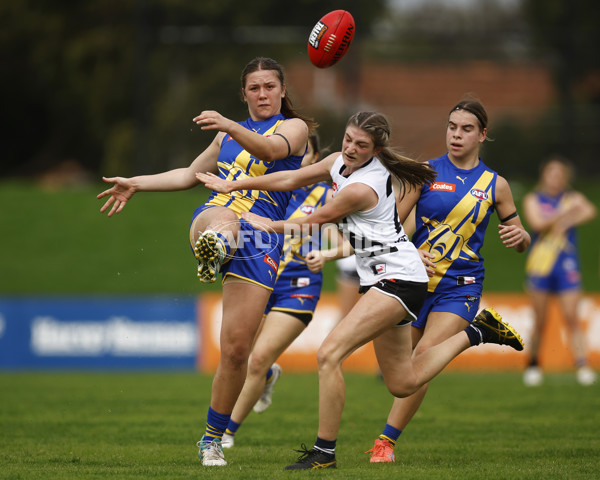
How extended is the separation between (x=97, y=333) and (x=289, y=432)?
7.60m

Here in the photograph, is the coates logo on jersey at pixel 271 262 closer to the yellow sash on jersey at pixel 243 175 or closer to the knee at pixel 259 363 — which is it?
the yellow sash on jersey at pixel 243 175

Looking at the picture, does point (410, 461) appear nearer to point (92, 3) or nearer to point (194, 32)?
point (194, 32)

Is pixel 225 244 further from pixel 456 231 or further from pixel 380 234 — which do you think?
pixel 456 231

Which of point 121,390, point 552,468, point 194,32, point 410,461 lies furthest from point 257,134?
point 194,32

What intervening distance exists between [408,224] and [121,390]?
5576 mm

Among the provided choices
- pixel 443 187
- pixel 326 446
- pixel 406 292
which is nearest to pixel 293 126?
pixel 443 187

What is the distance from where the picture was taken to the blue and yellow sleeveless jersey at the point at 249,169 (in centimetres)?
584

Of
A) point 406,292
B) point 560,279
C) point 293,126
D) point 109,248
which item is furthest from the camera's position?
point 109,248

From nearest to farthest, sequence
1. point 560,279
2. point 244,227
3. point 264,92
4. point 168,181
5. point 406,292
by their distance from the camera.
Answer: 1. point 406,292
2. point 244,227
3. point 264,92
4. point 168,181
5. point 560,279

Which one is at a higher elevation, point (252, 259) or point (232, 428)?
point (252, 259)

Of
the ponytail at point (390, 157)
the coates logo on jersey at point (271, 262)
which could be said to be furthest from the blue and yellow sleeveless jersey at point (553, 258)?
the coates logo on jersey at point (271, 262)

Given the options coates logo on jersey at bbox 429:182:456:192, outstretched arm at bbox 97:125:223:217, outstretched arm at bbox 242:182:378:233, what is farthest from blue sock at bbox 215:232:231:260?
coates logo on jersey at bbox 429:182:456:192

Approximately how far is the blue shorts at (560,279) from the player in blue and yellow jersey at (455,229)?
220 inches

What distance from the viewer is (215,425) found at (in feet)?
19.1
